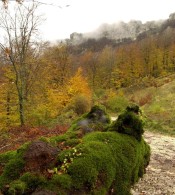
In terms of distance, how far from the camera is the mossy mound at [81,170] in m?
5.26

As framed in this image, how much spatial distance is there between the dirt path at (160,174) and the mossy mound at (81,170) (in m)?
1.26

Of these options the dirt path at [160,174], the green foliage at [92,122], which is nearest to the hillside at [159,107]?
the dirt path at [160,174]

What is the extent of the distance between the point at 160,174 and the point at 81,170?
6078 millimetres

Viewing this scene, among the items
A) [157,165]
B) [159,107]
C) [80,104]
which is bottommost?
[159,107]

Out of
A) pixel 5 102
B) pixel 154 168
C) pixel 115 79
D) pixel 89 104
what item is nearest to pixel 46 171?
pixel 154 168

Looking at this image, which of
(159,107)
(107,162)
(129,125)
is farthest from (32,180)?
(159,107)

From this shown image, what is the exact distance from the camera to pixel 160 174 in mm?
10875

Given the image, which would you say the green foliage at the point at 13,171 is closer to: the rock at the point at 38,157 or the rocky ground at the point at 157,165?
the rock at the point at 38,157

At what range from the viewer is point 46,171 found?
5723mm

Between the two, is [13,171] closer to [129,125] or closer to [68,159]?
[68,159]

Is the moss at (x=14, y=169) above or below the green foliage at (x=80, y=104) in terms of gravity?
above

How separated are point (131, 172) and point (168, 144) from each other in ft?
29.6

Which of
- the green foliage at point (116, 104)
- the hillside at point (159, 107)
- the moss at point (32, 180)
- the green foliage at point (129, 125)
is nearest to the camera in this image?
the moss at point (32, 180)

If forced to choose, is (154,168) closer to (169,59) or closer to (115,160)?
(115,160)
